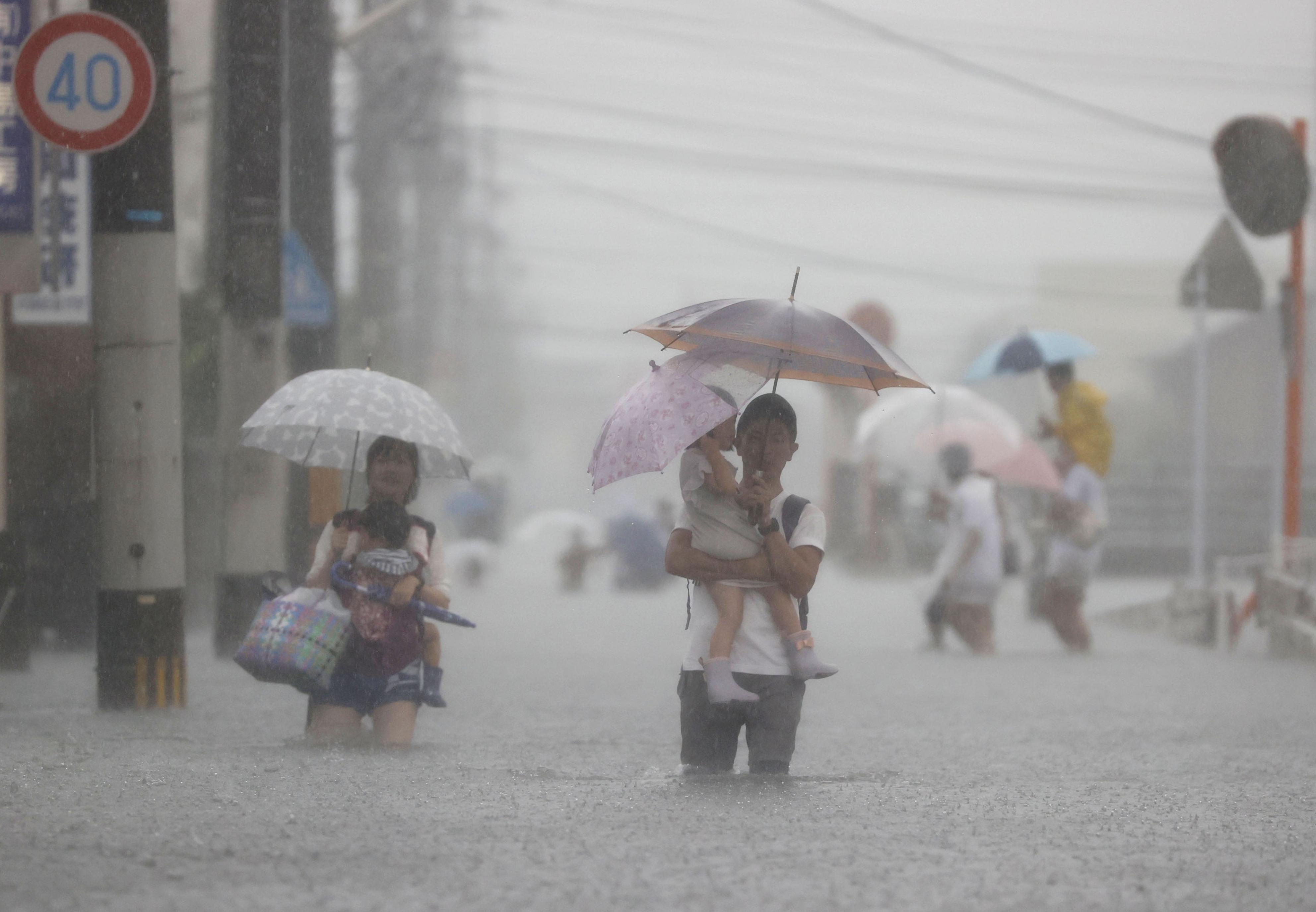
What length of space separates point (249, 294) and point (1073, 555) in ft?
21.6

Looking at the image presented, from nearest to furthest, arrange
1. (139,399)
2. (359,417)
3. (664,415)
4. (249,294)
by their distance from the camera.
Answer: (664,415) → (359,417) → (139,399) → (249,294)

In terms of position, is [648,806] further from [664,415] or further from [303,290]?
[303,290]

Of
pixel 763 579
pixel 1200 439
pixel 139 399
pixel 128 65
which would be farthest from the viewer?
pixel 1200 439

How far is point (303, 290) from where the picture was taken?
12594 millimetres

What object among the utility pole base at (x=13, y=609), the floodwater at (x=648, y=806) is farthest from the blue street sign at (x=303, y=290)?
the floodwater at (x=648, y=806)

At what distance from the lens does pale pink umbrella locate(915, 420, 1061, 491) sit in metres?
14.6

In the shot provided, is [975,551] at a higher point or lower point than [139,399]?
lower

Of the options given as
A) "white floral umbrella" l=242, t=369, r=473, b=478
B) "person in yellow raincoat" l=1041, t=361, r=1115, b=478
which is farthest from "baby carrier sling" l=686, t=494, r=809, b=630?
"person in yellow raincoat" l=1041, t=361, r=1115, b=478

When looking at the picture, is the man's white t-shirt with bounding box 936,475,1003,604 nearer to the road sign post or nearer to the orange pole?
the orange pole

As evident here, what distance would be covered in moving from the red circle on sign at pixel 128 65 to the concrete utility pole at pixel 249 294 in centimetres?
227

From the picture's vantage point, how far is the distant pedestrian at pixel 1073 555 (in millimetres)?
14242

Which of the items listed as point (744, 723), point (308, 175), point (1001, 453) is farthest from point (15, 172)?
point (1001, 453)

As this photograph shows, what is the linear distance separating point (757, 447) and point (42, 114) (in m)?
3.82

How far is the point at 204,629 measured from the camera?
16.1 meters
